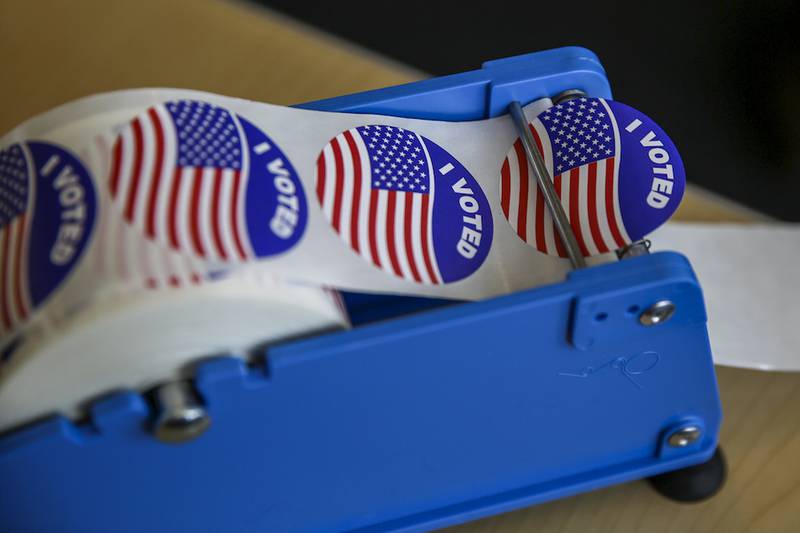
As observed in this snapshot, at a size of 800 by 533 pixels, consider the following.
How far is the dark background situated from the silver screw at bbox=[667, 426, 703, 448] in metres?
0.32

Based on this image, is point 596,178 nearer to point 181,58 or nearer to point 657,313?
point 657,313

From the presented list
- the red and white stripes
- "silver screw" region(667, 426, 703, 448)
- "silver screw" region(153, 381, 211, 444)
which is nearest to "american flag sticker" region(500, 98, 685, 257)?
the red and white stripes

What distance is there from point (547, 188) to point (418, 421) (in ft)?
0.60

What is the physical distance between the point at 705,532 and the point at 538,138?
31 centimetres

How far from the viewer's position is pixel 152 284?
51cm

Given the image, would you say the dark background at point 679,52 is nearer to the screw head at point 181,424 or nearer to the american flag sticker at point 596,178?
the american flag sticker at point 596,178

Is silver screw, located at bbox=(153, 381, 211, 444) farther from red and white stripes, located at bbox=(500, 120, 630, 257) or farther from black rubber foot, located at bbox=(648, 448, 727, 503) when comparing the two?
black rubber foot, located at bbox=(648, 448, 727, 503)

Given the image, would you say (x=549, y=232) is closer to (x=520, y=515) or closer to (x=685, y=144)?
(x=520, y=515)

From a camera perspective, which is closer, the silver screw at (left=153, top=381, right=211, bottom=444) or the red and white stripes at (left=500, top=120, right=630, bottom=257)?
the silver screw at (left=153, top=381, right=211, bottom=444)

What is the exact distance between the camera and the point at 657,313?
0.58 meters

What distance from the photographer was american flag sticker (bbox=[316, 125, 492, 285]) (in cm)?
61

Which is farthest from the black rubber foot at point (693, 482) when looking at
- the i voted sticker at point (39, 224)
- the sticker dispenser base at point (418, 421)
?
the i voted sticker at point (39, 224)

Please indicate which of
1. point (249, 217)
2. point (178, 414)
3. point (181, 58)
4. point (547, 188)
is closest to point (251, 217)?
point (249, 217)

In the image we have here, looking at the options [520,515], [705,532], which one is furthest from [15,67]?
[705,532]
